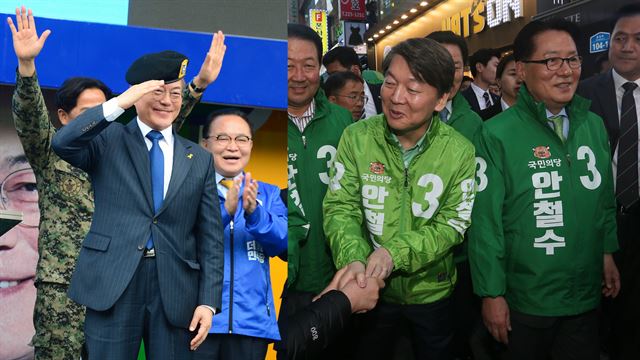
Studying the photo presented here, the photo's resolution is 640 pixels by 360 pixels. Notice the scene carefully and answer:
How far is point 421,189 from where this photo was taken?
2.11 m

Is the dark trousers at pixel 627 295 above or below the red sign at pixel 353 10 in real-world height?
below

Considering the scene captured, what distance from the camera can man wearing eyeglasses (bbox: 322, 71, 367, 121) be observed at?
2338mm

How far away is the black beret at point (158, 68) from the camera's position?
5.92 ft

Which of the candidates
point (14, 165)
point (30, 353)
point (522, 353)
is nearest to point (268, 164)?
point (14, 165)

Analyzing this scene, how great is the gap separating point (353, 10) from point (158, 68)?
0.95m

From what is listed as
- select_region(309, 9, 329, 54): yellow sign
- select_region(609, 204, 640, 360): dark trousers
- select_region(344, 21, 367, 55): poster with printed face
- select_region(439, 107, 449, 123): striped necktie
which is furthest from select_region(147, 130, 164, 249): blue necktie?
select_region(609, 204, 640, 360): dark trousers

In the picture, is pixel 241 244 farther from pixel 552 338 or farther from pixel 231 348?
pixel 552 338

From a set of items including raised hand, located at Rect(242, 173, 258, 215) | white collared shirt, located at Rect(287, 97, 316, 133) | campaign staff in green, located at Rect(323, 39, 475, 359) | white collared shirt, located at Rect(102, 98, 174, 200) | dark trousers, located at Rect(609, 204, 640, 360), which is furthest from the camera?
dark trousers, located at Rect(609, 204, 640, 360)

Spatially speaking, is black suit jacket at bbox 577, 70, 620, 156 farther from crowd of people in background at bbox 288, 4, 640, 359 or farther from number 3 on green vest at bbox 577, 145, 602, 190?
number 3 on green vest at bbox 577, 145, 602, 190

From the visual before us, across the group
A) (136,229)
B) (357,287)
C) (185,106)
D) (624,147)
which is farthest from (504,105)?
(136,229)

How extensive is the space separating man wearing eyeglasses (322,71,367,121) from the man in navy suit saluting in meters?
0.70

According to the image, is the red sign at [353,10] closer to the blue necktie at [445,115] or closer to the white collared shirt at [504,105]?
the blue necktie at [445,115]

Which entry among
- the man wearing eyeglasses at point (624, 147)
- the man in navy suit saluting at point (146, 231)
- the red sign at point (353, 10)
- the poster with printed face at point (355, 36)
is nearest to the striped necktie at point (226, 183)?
the man in navy suit saluting at point (146, 231)

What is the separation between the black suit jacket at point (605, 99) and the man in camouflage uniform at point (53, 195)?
155 centimetres
